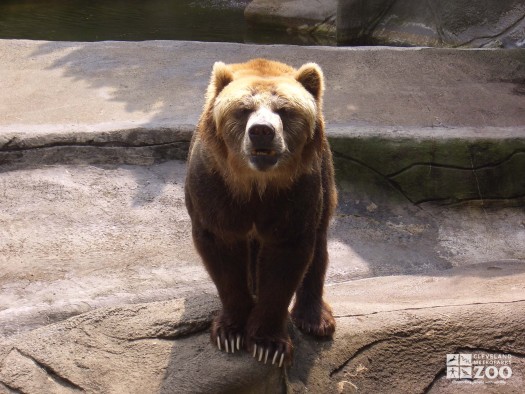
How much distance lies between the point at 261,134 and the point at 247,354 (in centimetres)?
135

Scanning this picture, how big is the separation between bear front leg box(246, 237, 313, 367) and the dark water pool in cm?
1133

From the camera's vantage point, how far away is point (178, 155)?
24.1 ft

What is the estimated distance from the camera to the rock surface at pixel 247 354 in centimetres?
413

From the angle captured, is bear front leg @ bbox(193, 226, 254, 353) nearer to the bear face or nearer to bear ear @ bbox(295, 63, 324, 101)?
the bear face

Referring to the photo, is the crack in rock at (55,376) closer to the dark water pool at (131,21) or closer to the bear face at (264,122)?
the bear face at (264,122)

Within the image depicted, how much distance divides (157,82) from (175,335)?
4785mm

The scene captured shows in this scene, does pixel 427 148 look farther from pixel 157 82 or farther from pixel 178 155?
pixel 157 82

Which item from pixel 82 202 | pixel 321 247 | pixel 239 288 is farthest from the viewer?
pixel 82 202

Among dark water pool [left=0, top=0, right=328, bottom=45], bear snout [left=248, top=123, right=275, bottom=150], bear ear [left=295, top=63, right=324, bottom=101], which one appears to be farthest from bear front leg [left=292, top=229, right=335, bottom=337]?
dark water pool [left=0, top=0, right=328, bottom=45]

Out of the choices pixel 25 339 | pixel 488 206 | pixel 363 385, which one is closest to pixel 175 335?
pixel 25 339
